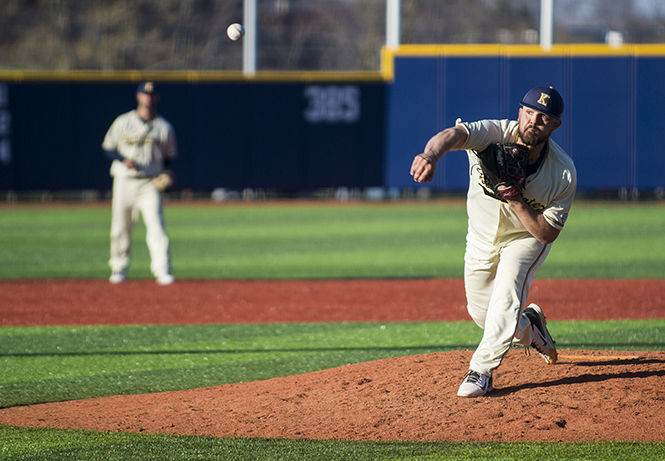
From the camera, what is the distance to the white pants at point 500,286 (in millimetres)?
5199

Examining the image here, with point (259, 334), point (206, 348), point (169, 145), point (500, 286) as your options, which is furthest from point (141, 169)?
point (500, 286)

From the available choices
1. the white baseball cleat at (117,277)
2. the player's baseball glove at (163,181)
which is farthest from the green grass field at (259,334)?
the player's baseball glove at (163,181)

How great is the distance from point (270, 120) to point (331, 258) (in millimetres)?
10923

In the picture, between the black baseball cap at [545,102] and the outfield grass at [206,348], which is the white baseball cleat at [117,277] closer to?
the outfield grass at [206,348]

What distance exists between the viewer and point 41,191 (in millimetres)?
24234

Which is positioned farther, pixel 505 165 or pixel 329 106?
pixel 329 106

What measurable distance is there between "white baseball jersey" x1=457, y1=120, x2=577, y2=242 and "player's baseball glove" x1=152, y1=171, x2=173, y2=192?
6.04 metres

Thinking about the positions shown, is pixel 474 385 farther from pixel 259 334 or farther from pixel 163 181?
pixel 163 181

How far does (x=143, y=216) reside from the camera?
1078 centimetres

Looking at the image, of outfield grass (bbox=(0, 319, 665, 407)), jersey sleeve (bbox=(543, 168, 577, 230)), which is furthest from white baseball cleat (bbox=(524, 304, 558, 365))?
outfield grass (bbox=(0, 319, 665, 407))

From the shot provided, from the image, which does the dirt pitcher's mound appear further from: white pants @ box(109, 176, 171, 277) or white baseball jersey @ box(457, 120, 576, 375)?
white pants @ box(109, 176, 171, 277)

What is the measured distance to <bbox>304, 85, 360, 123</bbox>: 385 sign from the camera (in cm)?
2459

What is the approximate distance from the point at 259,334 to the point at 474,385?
3.38 metres

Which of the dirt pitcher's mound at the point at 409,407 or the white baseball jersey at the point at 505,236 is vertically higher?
the white baseball jersey at the point at 505,236
